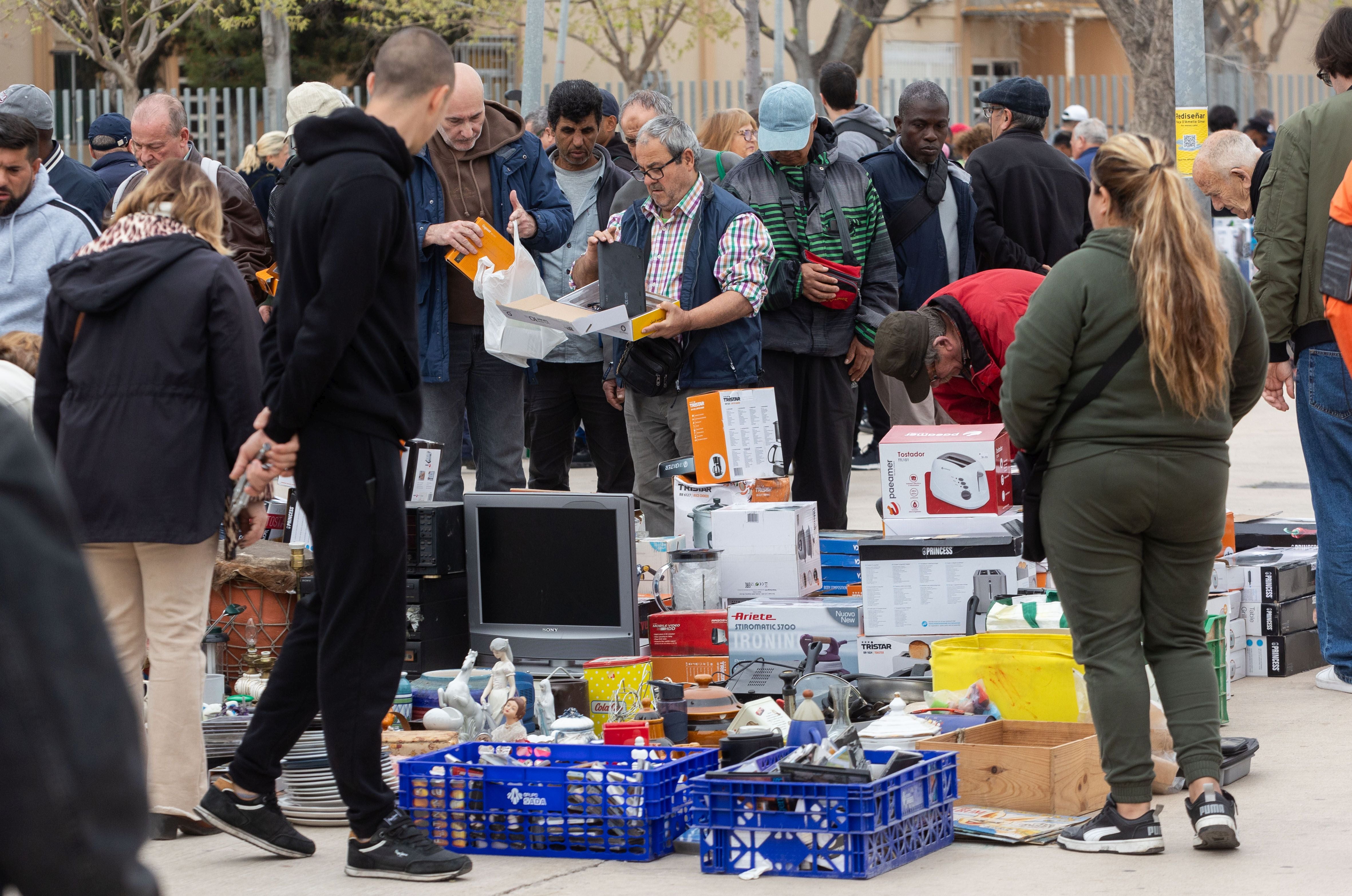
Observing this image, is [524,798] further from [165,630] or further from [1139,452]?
[1139,452]

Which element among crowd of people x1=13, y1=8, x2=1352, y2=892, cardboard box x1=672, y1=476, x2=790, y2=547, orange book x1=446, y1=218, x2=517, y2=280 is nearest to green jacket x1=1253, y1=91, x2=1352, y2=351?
crowd of people x1=13, y1=8, x2=1352, y2=892

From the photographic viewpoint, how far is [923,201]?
8.06m

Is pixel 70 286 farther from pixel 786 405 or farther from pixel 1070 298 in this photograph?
pixel 786 405

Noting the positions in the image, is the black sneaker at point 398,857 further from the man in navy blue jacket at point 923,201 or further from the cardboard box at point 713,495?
the man in navy blue jacket at point 923,201

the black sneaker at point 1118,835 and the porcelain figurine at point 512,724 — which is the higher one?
the porcelain figurine at point 512,724

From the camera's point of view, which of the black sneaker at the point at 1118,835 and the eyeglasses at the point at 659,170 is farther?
the eyeglasses at the point at 659,170

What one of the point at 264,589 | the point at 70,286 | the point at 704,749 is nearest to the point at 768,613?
the point at 704,749

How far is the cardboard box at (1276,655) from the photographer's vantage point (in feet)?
21.5

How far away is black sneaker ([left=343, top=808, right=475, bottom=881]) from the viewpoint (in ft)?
13.5

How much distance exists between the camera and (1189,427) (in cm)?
409

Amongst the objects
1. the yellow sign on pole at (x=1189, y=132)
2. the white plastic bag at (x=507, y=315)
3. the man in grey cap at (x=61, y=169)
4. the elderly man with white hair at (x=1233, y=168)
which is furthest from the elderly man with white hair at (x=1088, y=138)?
the man in grey cap at (x=61, y=169)

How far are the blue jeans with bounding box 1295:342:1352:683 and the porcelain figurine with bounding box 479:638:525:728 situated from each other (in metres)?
2.84

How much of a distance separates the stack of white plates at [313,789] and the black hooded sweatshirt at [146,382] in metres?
0.80

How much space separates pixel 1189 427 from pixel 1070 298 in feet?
1.42
